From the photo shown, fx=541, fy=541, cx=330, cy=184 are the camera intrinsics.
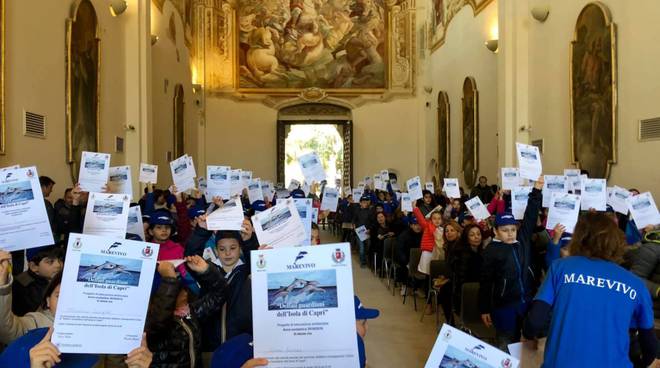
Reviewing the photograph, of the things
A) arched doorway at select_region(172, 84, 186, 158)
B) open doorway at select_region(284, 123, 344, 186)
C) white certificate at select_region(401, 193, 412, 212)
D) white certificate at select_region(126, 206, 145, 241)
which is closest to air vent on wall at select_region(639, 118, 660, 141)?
white certificate at select_region(401, 193, 412, 212)

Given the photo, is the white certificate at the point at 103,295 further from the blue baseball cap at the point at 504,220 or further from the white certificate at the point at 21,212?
the blue baseball cap at the point at 504,220

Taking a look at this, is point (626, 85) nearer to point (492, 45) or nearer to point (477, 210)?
point (477, 210)

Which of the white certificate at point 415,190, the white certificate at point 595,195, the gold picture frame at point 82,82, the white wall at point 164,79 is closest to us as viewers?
the white certificate at point 595,195

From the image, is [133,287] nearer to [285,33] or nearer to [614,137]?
[614,137]

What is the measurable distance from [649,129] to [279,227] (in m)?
7.84

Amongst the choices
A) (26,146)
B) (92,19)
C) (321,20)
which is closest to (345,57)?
(321,20)

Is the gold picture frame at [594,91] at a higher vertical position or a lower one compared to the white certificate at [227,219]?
higher

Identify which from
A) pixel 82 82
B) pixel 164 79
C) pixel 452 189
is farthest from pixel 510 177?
pixel 164 79

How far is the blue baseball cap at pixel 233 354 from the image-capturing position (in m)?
2.78

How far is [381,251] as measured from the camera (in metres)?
11.5

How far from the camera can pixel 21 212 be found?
12.6 ft

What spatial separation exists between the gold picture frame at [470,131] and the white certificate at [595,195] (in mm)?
9337

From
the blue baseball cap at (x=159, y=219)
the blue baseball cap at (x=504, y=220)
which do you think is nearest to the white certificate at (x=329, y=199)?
the blue baseball cap at (x=159, y=219)

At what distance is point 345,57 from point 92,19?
1417 cm
